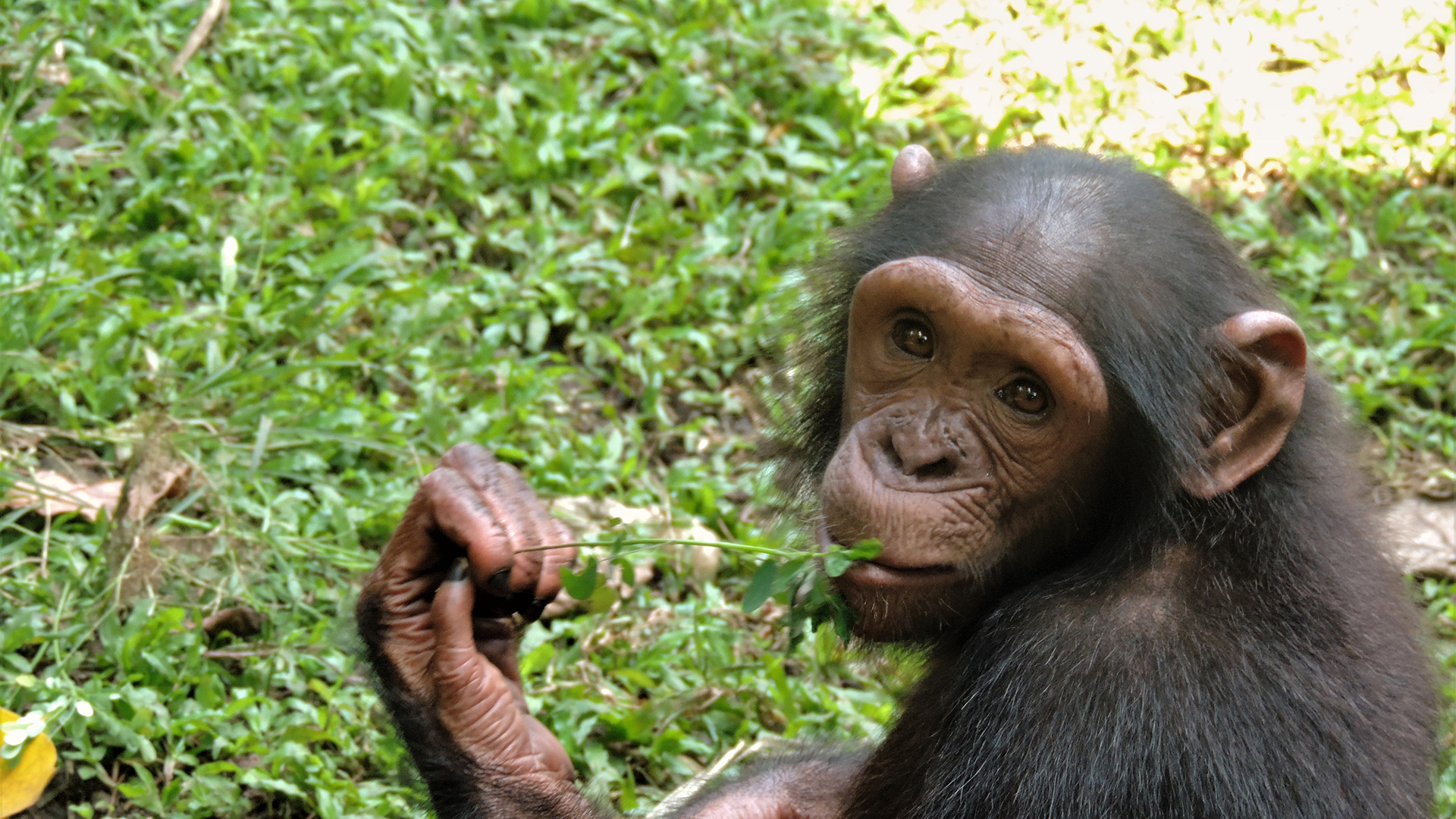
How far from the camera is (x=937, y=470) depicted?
3957 millimetres

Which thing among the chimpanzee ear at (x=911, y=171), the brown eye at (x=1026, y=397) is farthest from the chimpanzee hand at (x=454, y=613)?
the chimpanzee ear at (x=911, y=171)

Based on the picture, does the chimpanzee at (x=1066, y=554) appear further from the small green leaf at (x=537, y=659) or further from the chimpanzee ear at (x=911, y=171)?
the small green leaf at (x=537, y=659)

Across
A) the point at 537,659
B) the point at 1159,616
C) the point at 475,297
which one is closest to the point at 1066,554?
the point at 1159,616

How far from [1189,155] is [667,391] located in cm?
366

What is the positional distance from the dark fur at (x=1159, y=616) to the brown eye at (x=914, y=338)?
232 mm

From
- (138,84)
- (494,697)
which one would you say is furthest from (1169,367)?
(138,84)

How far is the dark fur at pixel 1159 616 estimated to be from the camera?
358cm

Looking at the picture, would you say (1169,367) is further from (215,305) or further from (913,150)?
(215,305)

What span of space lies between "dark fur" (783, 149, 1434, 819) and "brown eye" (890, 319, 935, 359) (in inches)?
9.1

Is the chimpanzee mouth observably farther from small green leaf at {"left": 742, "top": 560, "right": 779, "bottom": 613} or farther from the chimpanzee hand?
the chimpanzee hand

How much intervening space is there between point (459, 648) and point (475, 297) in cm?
307

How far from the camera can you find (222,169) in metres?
7.38

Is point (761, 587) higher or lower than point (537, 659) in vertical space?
higher

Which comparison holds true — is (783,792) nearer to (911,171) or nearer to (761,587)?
(761,587)
